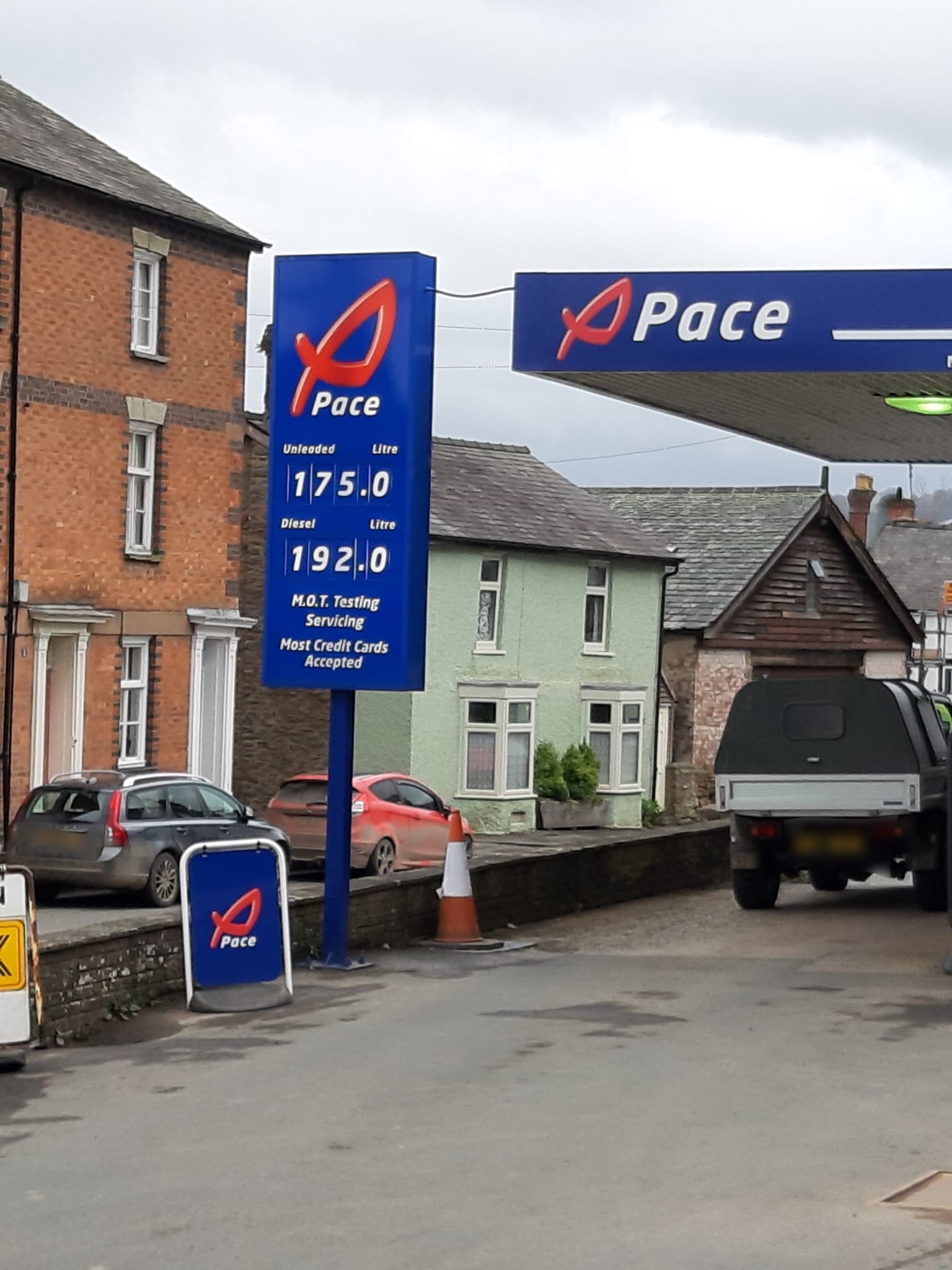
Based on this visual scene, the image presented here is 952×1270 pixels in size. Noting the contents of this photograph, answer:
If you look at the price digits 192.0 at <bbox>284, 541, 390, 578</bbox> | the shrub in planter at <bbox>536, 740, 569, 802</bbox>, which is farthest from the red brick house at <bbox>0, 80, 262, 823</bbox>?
the price digits 192.0 at <bbox>284, 541, 390, 578</bbox>

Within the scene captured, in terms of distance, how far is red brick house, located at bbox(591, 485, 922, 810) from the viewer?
43688 millimetres

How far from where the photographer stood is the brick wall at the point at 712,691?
43688mm

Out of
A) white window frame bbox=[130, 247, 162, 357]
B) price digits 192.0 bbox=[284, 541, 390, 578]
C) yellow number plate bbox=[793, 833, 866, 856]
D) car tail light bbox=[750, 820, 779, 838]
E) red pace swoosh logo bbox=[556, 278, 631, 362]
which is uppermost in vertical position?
white window frame bbox=[130, 247, 162, 357]

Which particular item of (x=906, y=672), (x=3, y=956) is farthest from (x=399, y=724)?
(x=3, y=956)

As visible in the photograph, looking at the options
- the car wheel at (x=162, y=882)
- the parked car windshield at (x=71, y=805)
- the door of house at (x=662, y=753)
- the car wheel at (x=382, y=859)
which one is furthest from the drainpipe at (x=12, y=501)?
the door of house at (x=662, y=753)

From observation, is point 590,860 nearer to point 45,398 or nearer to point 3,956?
point 3,956

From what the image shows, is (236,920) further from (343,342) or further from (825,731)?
(825,731)

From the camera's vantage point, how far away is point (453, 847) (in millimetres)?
15570

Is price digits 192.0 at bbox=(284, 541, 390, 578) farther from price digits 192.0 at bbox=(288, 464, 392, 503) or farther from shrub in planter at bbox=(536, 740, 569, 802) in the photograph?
shrub in planter at bbox=(536, 740, 569, 802)

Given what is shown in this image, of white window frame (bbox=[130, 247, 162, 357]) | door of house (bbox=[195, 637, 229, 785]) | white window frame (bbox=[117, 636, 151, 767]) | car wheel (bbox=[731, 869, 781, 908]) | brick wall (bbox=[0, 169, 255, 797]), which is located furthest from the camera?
door of house (bbox=[195, 637, 229, 785])

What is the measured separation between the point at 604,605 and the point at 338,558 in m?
25.8

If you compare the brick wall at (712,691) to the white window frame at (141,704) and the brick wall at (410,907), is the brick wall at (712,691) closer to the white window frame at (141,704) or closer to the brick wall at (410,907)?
the white window frame at (141,704)

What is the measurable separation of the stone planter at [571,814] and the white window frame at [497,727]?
2.77ft

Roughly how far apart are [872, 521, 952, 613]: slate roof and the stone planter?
29372 millimetres
